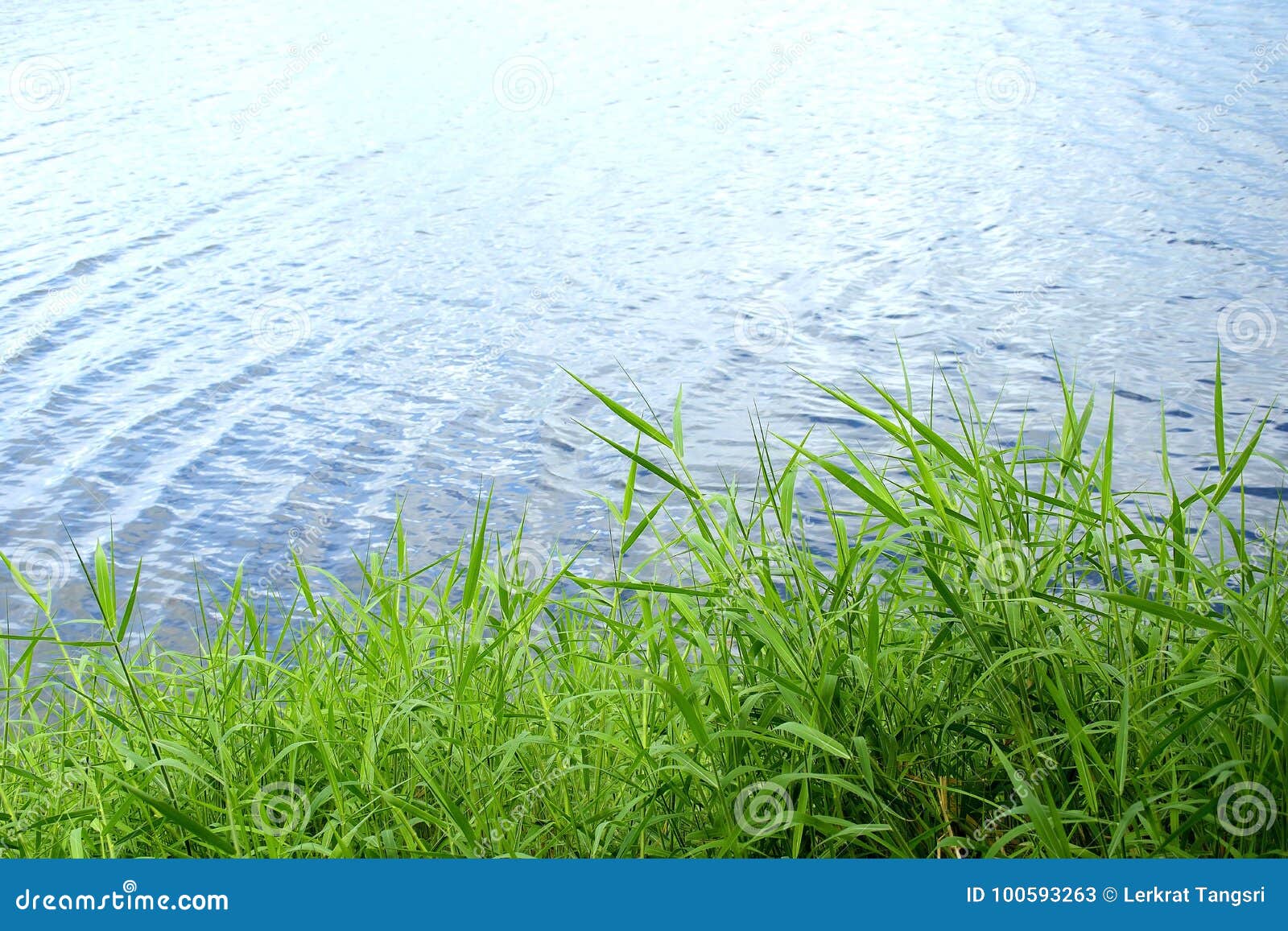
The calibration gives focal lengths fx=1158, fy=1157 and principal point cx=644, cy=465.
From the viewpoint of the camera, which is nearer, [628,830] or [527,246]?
[628,830]

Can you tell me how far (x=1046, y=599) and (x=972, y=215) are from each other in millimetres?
5691

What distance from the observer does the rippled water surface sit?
4.73 metres

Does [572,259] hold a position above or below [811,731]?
below

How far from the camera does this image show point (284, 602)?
393cm

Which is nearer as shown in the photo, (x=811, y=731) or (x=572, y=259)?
(x=811, y=731)

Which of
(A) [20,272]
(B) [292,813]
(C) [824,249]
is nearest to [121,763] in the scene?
(B) [292,813]

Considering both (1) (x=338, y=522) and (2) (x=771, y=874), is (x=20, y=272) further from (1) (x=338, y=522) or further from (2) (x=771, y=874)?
(2) (x=771, y=874)

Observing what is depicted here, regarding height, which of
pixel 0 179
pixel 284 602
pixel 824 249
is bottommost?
pixel 284 602

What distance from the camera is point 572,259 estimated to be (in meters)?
6.93

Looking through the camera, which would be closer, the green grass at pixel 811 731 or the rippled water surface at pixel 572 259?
the green grass at pixel 811 731

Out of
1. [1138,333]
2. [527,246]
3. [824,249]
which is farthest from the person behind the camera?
[527,246]

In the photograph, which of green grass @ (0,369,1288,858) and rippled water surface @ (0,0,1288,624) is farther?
rippled water surface @ (0,0,1288,624)

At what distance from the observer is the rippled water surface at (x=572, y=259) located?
186 inches

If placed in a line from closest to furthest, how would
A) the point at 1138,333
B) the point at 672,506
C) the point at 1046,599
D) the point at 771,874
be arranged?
1. the point at 771,874
2. the point at 1046,599
3. the point at 672,506
4. the point at 1138,333
